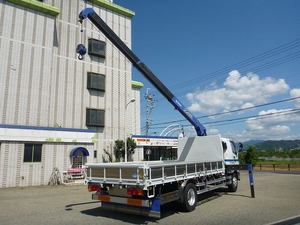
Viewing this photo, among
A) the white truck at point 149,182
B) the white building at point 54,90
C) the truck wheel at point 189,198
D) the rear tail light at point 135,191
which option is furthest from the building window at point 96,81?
the rear tail light at point 135,191

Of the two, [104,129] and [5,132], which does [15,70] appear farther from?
[104,129]

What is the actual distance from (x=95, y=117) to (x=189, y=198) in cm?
1695

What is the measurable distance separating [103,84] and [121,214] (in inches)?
717

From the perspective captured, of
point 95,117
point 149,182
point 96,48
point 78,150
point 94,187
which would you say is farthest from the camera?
point 96,48

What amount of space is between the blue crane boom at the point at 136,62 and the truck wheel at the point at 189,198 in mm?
6004

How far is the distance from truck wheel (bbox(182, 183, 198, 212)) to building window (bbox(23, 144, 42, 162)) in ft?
42.1

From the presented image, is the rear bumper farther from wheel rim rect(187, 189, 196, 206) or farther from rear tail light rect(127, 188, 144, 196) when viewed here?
wheel rim rect(187, 189, 196, 206)

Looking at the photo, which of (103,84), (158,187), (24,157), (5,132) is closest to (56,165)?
(24,157)

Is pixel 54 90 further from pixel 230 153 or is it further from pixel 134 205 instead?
pixel 134 205

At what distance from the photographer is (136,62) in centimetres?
1285

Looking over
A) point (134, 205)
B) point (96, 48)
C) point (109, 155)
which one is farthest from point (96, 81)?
point (134, 205)

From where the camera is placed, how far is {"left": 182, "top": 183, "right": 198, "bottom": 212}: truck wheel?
8367 millimetres

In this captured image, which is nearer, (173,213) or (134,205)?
(134,205)

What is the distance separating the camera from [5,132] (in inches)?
653
